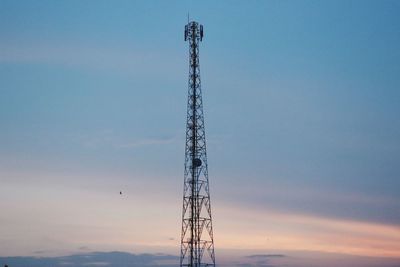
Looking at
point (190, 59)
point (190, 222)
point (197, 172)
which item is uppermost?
point (190, 59)

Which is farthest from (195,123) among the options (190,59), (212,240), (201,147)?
(212,240)

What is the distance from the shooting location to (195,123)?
241 ft

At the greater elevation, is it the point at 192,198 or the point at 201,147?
the point at 201,147

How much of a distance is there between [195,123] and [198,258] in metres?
17.4

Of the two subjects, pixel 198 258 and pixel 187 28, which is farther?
pixel 187 28

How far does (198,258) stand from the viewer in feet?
229

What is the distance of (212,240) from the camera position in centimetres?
7044

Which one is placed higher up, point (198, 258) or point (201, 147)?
point (201, 147)

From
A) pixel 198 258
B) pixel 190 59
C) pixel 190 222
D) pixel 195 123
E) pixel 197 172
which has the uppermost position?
pixel 190 59

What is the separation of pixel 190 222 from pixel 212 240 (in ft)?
11.8

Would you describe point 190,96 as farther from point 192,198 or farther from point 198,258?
point 198,258

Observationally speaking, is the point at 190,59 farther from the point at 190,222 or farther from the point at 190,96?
the point at 190,222

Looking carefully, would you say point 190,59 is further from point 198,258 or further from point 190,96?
point 198,258

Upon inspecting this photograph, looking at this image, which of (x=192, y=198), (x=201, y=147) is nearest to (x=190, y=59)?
(x=201, y=147)
